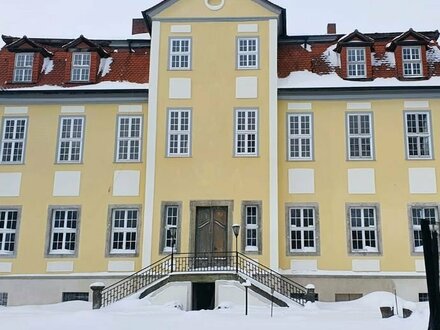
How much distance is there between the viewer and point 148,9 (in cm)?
2444

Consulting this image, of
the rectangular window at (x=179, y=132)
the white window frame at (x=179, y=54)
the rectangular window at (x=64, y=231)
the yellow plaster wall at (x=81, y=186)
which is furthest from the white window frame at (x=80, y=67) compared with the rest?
the rectangular window at (x=64, y=231)

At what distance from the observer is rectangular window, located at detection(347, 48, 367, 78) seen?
24.6m

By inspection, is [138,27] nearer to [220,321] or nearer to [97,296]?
[97,296]

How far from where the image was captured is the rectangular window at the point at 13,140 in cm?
2419

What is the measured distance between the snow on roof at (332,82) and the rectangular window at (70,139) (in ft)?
26.6

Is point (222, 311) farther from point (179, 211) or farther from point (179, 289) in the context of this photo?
point (179, 211)

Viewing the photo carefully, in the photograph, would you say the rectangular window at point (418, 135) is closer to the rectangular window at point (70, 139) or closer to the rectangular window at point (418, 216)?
the rectangular window at point (418, 216)

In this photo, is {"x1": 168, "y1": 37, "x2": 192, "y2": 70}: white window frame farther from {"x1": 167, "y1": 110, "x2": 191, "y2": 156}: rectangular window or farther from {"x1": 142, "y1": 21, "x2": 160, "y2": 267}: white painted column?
{"x1": 167, "y1": 110, "x2": 191, "y2": 156}: rectangular window

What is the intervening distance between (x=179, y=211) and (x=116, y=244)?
275 cm

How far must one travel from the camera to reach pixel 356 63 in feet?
80.9

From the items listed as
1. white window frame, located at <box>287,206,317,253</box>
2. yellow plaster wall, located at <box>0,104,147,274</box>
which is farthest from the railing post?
white window frame, located at <box>287,206,317,253</box>

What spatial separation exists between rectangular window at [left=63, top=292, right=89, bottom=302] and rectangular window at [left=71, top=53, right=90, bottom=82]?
852cm

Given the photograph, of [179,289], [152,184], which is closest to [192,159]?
[152,184]

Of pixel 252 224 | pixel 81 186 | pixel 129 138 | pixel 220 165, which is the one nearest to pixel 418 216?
pixel 252 224
